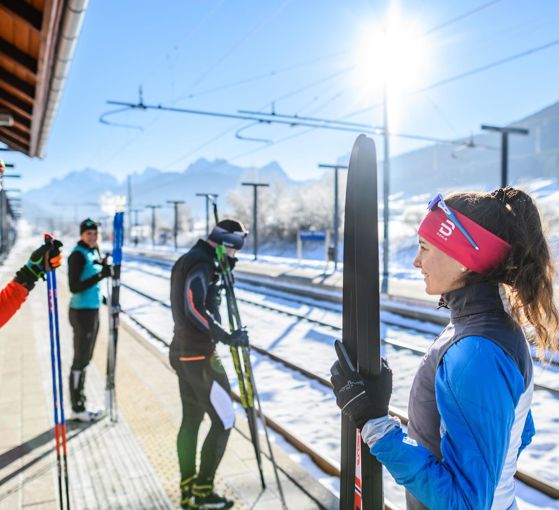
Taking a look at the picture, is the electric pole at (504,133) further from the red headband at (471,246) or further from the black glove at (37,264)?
the red headband at (471,246)

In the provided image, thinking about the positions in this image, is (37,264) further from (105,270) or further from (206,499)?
(105,270)

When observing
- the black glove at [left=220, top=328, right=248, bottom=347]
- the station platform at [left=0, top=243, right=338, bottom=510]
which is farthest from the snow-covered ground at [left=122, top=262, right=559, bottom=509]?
the black glove at [left=220, top=328, right=248, bottom=347]

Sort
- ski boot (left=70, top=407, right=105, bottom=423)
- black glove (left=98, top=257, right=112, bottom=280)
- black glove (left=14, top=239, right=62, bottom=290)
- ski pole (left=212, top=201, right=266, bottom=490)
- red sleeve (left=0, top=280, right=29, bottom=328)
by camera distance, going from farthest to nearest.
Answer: black glove (left=98, top=257, right=112, bottom=280) < ski boot (left=70, top=407, right=105, bottom=423) < ski pole (left=212, top=201, right=266, bottom=490) < black glove (left=14, top=239, right=62, bottom=290) < red sleeve (left=0, top=280, right=29, bottom=328)

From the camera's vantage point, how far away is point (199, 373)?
11.8ft

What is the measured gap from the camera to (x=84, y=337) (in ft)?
17.9

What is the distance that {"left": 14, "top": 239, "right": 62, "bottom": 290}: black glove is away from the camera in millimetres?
3242

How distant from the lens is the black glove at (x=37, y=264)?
10.6 feet

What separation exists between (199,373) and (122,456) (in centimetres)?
146

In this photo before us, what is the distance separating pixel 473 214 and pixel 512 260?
183 mm

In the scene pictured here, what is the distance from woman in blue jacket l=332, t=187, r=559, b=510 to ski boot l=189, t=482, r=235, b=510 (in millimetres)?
2256

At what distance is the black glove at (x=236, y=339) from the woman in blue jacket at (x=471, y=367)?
7.07 ft

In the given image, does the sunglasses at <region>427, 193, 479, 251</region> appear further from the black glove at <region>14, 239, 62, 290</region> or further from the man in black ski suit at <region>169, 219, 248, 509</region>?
the black glove at <region>14, 239, 62, 290</region>

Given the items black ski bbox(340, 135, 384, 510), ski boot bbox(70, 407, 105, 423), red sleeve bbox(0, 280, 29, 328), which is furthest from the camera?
ski boot bbox(70, 407, 105, 423)

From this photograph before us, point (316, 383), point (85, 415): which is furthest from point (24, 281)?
point (316, 383)
